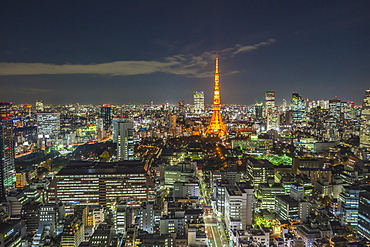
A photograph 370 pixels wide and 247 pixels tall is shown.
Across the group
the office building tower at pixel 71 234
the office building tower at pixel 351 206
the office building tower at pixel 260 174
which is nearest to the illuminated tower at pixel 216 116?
the office building tower at pixel 260 174

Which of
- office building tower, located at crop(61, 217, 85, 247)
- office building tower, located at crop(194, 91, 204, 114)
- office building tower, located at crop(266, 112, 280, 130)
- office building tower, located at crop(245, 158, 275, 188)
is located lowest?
office building tower, located at crop(61, 217, 85, 247)

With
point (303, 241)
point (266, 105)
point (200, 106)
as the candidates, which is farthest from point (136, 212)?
point (200, 106)

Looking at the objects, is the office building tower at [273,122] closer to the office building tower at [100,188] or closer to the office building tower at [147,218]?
the office building tower at [100,188]

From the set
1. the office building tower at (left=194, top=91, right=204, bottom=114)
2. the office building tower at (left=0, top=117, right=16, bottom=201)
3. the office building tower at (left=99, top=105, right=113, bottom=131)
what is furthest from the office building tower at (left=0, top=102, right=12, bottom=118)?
the office building tower at (left=194, top=91, right=204, bottom=114)

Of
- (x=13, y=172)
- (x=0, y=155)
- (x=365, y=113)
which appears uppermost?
(x=365, y=113)

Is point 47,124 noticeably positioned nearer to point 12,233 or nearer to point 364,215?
point 12,233

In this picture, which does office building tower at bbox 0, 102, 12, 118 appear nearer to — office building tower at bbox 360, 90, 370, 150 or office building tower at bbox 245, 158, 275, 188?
office building tower at bbox 245, 158, 275, 188

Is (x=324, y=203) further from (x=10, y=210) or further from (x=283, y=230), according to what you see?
(x=10, y=210)

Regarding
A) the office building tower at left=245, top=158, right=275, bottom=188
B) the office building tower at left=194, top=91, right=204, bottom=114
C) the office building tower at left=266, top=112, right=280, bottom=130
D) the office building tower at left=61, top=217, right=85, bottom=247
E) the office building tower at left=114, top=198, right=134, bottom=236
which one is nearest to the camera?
the office building tower at left=61, top=217, right=85, bottom=247
